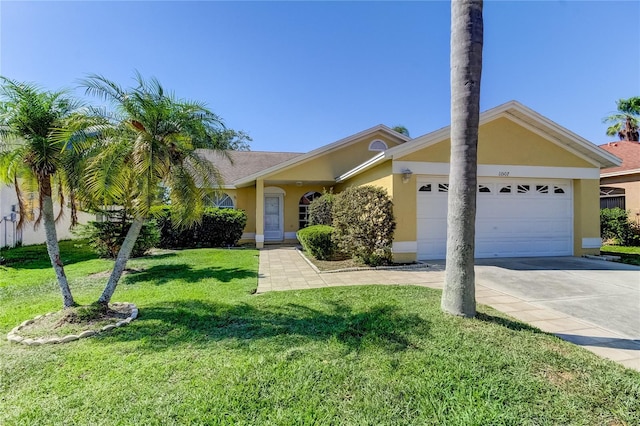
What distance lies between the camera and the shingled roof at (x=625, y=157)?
15.2 meters

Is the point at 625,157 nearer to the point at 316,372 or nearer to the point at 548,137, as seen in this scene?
the point at 548,137

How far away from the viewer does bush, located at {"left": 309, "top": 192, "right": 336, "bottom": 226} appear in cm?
1353

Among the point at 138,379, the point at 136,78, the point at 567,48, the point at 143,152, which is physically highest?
the point at 567,48

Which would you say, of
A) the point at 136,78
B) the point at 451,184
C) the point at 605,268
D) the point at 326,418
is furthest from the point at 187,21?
the point at 605,268

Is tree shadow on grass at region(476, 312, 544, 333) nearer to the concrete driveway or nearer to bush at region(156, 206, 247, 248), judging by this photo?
the concrete driveway

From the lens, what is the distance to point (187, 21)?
9.44 m

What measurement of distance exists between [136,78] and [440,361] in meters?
6.66

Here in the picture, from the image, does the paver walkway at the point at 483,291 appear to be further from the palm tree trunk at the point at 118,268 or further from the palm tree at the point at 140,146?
the palm tree at the point at 140,146

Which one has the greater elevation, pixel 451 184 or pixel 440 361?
pixel 451 184

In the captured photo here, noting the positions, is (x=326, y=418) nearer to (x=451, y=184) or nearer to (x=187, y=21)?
(x=451, y=184)

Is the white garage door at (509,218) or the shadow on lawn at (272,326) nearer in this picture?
the shadow on lawn at (272,326)

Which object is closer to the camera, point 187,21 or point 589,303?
point 589,303

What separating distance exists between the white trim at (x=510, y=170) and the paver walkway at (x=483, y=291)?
3.30 meters

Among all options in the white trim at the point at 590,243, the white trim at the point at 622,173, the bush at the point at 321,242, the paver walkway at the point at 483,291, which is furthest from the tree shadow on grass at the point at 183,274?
the white trim at the point at 622,173
